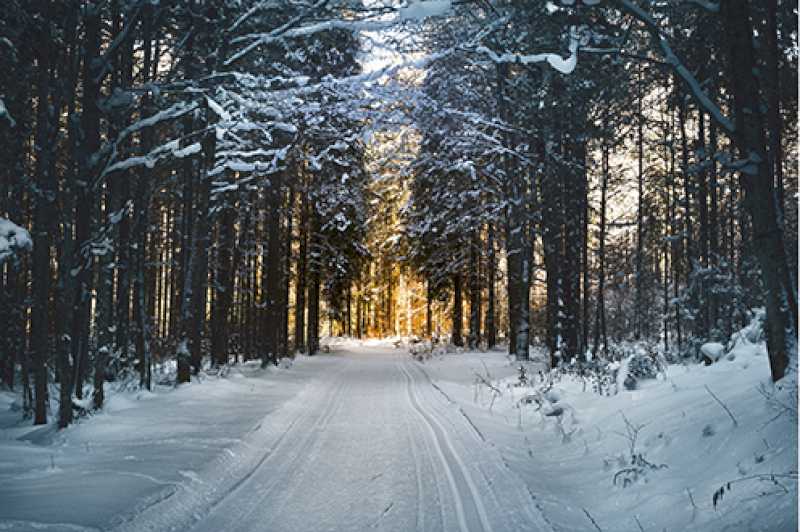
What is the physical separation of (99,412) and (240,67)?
934 cm

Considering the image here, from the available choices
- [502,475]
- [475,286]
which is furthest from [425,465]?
[475,286]

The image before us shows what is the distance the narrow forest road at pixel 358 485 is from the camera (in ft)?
14.9

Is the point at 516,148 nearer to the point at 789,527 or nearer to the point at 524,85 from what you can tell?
the point at 524,85

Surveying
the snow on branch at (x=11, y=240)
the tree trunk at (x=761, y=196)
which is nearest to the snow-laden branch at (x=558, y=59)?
the tree trunk at (x=761, y=196)

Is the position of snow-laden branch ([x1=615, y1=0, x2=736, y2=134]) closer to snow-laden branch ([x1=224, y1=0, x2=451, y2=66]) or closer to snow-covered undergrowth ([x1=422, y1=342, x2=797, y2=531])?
snow-laden branch ([x1=224, y1=0, x2=451, y2=66])

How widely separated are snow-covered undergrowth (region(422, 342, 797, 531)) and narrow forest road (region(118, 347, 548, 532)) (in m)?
0.51

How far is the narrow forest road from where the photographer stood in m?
4.54

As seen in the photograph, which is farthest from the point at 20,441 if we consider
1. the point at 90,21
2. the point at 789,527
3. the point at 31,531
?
the point at 789,527

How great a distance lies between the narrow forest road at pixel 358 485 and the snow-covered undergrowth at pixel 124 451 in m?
0.25

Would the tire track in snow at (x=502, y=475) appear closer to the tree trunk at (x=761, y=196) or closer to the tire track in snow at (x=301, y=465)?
the tire track in snow at (x=301, y=465)

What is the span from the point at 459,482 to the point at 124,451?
4128mm

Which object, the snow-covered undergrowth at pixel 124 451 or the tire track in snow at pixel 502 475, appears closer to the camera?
the snow-covered undergrowth at pixel 124 451

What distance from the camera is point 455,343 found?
2939 cm

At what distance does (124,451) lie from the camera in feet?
21.7
